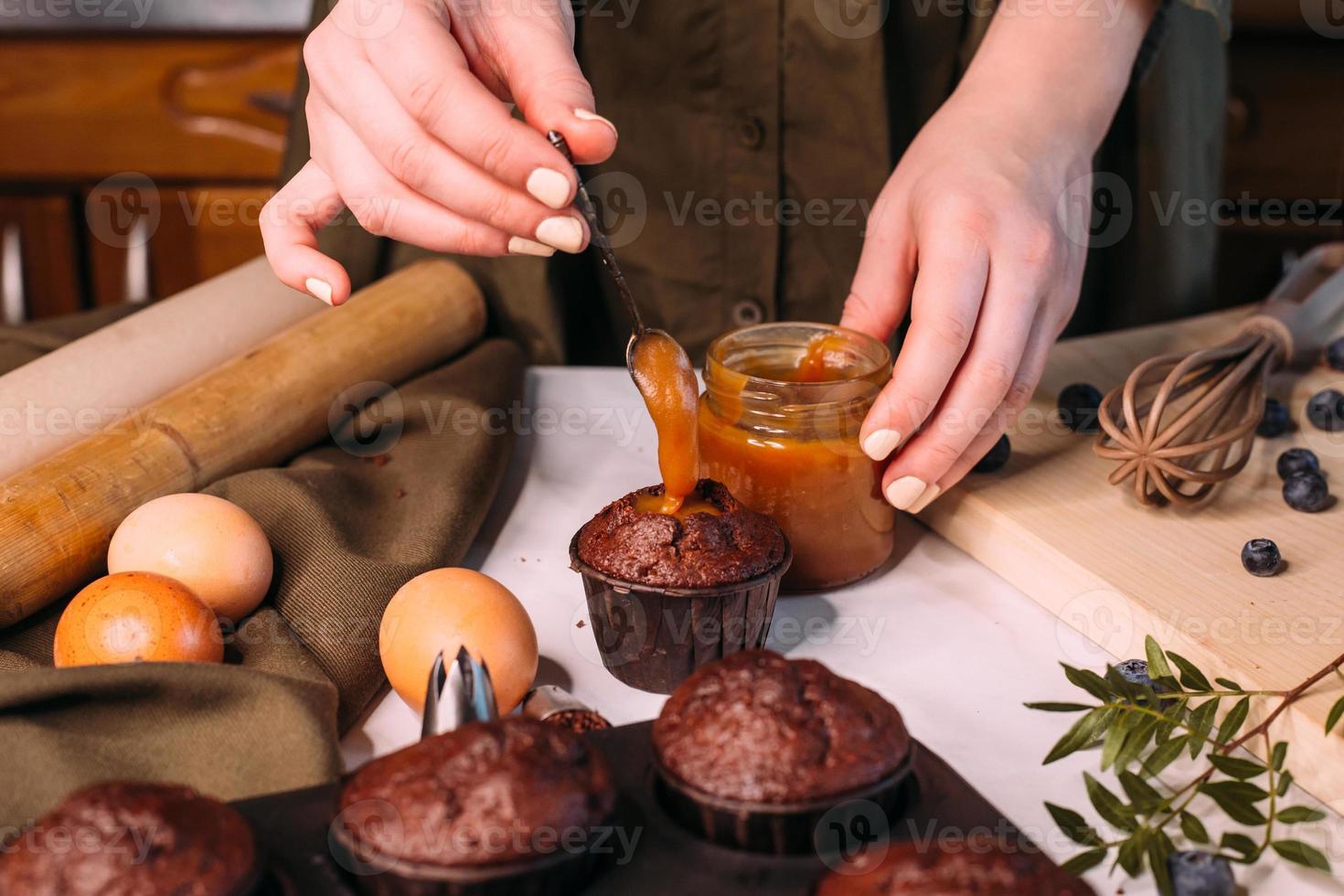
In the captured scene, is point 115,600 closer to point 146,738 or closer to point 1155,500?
point 146,738

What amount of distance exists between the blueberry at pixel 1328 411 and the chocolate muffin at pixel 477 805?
136 cm

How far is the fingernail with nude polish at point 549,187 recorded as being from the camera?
47.0 inches

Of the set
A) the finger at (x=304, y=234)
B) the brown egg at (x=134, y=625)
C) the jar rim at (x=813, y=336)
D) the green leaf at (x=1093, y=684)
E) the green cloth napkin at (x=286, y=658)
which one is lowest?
the green cloth napkin at (x=286, y=658)

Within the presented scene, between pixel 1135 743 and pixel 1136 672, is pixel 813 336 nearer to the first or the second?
pixel 1136 672

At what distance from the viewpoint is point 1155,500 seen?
5.14 feet

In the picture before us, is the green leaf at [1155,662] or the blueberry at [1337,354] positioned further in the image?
the blueberry at [1337,354]

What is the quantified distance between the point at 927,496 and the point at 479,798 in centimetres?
81

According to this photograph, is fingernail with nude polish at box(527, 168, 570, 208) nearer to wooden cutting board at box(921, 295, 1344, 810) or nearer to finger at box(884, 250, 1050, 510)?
finger at box(884, 250, 1050, 510)

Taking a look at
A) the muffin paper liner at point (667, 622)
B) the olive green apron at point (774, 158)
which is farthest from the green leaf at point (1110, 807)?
the olive green apron at point (774, 158)

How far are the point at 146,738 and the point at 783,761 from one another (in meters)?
0.60

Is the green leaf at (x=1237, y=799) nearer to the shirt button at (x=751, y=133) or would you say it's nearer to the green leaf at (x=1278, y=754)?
the green leaf at (x=1278, y=754)

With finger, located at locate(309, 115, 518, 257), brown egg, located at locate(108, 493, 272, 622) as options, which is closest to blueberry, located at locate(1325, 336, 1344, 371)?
finger, located at locate(309, 115, 518, 257)

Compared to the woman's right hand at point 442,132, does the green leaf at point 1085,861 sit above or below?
below

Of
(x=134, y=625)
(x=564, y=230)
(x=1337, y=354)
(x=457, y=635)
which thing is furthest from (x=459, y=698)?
(x=1337, y=354)
